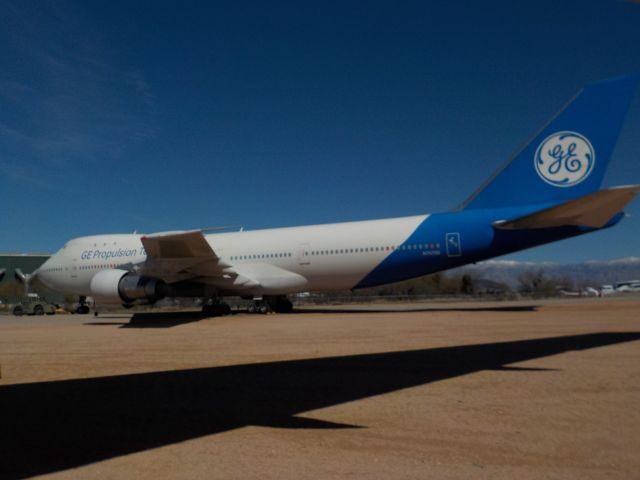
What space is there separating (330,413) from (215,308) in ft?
61.4

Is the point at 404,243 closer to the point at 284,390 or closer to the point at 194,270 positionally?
the point at 194,270

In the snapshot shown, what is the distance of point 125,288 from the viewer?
19359 mm

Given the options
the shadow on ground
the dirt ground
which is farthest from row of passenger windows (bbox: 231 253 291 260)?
the dirt ground

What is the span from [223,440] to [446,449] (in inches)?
62.1

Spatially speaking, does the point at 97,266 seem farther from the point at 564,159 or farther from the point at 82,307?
the point at 564,159

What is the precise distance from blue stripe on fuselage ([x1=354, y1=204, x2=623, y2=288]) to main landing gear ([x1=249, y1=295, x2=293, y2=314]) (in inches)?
225

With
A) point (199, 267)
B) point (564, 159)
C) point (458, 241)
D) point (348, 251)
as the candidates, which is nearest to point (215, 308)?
point (199, 267)

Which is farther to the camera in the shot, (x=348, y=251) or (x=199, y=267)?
(x=199, y=267)

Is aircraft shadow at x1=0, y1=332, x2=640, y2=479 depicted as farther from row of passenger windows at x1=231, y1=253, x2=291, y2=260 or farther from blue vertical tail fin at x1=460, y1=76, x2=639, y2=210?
row of passenger windows at x1=231, y1=253, x2=291, y2=260

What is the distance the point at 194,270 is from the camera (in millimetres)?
21578

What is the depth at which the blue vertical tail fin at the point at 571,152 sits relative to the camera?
1717cm

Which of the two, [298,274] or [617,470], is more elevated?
[298,274]

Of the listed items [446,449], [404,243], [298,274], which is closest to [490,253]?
[404,243]

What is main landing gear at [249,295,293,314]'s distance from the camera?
24.0 m
